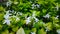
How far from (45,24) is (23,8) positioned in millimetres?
319

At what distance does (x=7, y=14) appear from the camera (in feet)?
4.67

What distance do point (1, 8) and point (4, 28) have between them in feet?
0.98

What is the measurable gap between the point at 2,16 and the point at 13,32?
0.68 feet

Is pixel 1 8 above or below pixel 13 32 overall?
above

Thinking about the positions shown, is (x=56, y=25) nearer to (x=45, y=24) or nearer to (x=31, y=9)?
(x=45, y=24)

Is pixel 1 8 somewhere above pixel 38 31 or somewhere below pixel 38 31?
above

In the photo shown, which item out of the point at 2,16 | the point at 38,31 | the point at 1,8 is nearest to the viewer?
the point at 38,31

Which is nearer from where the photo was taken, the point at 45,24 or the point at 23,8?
the point at 45,24

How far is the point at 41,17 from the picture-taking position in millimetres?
1472

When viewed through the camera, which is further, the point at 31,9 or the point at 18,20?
the point at 31,9

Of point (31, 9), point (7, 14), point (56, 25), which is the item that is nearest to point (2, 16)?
point (7, 14)

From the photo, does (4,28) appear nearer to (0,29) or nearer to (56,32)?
(0,29)

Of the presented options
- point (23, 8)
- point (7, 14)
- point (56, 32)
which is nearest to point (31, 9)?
point (23, 8)

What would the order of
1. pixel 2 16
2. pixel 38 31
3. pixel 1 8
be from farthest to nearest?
1. pixel 1 8
2. pixel 2 16
3. pixel 38 31
